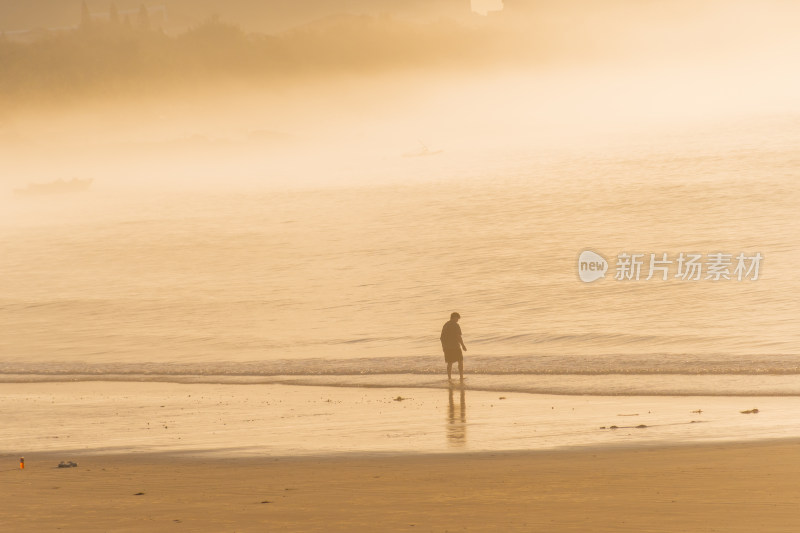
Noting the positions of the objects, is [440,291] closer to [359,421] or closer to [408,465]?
[359,421]

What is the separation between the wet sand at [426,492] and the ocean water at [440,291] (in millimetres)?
7903

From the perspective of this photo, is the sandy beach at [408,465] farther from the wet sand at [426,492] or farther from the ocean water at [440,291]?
the ocean water at [440,291]

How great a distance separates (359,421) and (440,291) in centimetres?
4147

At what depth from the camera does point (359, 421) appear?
1545cm

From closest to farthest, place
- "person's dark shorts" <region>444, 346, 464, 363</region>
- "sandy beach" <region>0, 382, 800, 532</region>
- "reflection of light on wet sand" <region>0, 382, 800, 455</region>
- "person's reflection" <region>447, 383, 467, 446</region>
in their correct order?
"sandy beach" <region>0, 382, 800, 532</region>
"reflection of light on wet sand" <region>0, 382, 800, 455</region>
"person's reflection" <region>447, 383, 467, 446</region>
"person's dark shorts" <region>444, 346, 464, 363</region>

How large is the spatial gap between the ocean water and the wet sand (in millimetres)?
7903

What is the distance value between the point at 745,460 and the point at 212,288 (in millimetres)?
56225

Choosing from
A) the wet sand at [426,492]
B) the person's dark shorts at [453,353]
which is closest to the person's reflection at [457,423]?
the wet sand at [426,492]

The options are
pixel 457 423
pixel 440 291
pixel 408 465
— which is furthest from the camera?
pixel 440 291

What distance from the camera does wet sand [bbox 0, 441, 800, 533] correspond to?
854 cm

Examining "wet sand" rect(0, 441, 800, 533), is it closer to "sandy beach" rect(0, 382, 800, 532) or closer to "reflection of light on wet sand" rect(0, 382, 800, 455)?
"sandy beach" rect(0, 382, 800, 532)

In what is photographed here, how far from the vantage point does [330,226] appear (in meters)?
116

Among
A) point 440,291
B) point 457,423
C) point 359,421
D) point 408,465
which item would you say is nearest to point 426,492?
point 408,465

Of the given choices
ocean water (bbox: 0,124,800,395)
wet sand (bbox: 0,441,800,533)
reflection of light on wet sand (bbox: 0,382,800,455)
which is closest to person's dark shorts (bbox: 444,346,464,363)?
ocean water (bbox: 0,124,800,395)
